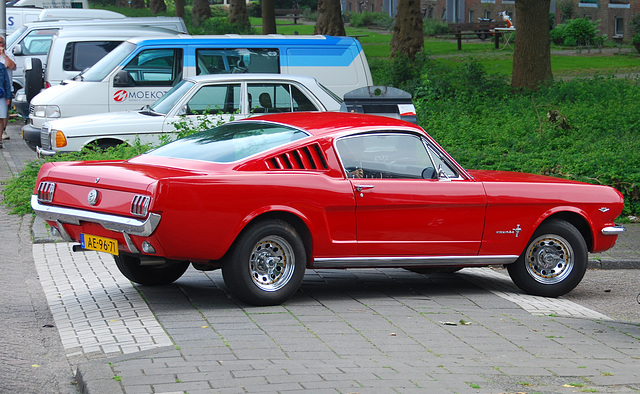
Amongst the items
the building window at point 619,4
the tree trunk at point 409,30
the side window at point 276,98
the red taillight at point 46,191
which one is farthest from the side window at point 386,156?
the building window at point 619,4

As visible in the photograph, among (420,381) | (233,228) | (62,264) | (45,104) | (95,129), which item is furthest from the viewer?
(45,104)

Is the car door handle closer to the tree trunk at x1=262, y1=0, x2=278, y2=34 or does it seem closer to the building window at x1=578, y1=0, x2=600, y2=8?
the tree trunk at x1=262, y1=0, x2=278, y2=34

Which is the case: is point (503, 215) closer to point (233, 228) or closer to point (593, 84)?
point (233, 228)

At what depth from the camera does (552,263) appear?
8.39m

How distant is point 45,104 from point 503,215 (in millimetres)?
9399

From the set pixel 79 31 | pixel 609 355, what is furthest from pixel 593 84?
pixel 609 355

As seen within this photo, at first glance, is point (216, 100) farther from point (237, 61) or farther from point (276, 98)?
point (237, 61)

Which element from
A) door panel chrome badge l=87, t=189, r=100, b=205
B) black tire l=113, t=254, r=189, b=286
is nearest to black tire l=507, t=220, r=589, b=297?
black tire l=113, t=254, r=189, b=286

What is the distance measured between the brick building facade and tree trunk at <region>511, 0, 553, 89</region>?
16.2m

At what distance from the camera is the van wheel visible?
63.1ft

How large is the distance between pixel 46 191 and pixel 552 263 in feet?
14.1

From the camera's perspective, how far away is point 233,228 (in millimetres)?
6906

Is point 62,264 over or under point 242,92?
under

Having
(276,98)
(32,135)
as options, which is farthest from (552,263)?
(32,135)
